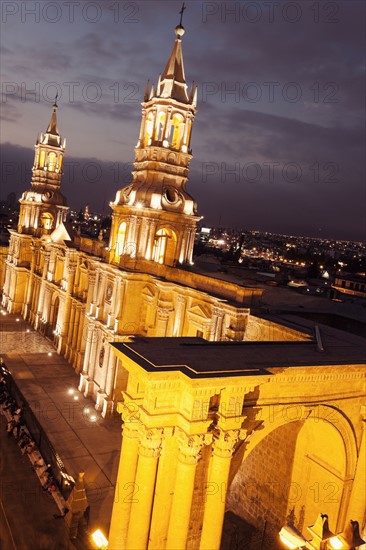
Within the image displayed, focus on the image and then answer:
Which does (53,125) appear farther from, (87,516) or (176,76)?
(87,516)

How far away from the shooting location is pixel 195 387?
357 inches

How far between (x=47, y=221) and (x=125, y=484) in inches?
1465

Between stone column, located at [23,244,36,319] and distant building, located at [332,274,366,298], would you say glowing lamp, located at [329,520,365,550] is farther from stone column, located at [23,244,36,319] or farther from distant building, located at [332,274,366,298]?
distant building, located at [332,274,366,298]

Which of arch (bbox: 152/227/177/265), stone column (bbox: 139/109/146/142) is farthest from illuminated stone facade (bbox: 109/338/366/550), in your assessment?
stone column (bbox: 139/109/146/142)

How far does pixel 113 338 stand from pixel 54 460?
7.60 meters

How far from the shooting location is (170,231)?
84.0 feet

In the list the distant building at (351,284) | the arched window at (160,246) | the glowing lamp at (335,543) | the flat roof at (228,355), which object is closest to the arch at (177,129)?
the arched window at (160,246)

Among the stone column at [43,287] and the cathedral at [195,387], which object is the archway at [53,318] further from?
the cathedral at [195,387]

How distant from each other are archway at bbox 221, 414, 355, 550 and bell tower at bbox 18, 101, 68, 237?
1312 inches

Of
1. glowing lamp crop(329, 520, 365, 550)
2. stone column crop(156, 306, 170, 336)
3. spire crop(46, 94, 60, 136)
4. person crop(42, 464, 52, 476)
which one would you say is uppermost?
spire crop(46, 94, 60, 136)

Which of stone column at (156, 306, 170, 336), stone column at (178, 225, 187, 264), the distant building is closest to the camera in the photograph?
stone column at (156, 306, 170, 336)

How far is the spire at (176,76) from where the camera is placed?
25.2 m

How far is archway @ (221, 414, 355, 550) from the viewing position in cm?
1277

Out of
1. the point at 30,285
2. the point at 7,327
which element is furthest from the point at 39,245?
the point at 7,327
